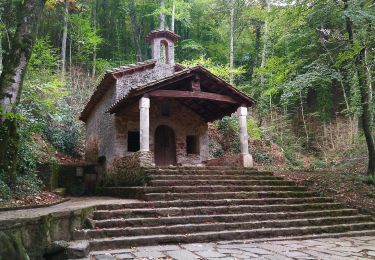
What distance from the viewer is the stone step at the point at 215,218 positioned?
6.57 metres

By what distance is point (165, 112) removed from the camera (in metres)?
14.6

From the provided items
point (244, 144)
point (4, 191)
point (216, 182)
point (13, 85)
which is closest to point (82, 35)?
point (244, 144)

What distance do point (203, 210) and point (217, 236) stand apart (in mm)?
1052

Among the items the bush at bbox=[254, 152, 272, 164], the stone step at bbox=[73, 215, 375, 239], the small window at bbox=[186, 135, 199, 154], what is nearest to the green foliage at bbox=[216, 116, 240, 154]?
the bush at bbox=[254, 152, 272, 164]

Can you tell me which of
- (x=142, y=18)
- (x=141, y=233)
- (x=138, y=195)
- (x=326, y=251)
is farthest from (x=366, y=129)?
(x=142, y=18)

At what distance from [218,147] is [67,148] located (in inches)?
310

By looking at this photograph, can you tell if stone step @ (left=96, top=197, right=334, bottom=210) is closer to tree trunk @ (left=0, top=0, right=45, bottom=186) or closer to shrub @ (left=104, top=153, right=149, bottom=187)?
shrub @ (left=104, top=153, right=149, bottom=187)

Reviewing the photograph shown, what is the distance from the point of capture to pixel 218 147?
18516 millimetres

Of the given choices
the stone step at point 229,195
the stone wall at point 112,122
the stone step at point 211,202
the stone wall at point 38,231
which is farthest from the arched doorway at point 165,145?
the stone wall at point 38,231

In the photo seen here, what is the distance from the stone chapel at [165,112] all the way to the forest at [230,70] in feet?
6.21

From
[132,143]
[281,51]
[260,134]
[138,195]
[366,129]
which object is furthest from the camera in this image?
[281,51]

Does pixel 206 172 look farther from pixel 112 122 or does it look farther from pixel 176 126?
pixel 112 122

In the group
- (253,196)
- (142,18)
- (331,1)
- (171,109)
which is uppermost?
(142,18)

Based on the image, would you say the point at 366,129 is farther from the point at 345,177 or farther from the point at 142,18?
the point at 142,18
